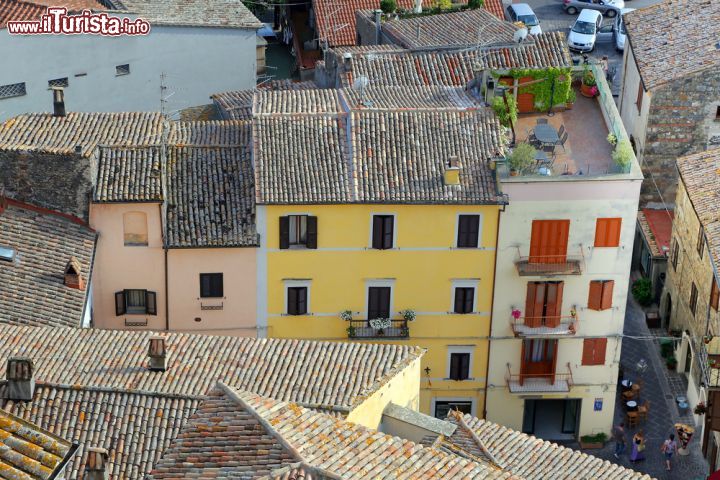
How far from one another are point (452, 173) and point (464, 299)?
185 inches

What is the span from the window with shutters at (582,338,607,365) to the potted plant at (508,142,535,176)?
6711mm

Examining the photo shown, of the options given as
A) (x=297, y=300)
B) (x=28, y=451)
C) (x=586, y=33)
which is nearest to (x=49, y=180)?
(x=297, y=300)

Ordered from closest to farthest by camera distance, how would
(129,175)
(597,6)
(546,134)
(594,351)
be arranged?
(129,175) → (546,134) → (594,351) → (597,6)

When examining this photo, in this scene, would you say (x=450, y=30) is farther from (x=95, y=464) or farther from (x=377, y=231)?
(x=95, y=464)

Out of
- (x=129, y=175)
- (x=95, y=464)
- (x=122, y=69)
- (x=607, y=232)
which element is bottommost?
(x=95, y=464)

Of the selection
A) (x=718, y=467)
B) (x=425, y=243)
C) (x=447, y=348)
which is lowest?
(x=718, y=467)

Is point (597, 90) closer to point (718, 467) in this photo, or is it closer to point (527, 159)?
point (527, 159)

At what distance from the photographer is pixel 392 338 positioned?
51.7 m

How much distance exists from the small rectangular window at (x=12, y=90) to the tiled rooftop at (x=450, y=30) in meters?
14.5

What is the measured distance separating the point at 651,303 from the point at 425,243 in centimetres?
1470

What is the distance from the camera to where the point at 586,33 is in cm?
7869

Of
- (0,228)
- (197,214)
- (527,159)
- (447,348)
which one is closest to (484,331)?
(447,348)

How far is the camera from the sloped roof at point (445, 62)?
57.1m

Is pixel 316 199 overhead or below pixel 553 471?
overhead
